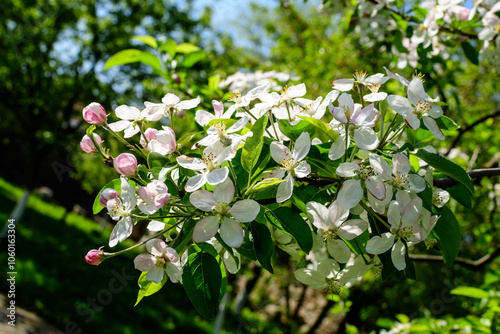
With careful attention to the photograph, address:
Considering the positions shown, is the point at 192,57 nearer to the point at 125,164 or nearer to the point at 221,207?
the point at 125,164

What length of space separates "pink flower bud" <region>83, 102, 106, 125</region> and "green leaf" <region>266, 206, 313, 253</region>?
51 centimetres

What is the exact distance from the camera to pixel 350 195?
0.78 meters

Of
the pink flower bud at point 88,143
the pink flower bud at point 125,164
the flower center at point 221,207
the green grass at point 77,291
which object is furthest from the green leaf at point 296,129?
the green grass at point 77,291

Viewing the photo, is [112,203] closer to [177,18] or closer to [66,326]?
[66,326]

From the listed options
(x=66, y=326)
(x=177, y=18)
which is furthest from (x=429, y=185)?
(x=177, y=18)

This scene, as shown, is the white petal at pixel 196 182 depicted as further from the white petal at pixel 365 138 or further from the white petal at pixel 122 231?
the white petal at pixel 365 138

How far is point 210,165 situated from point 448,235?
1.93ft

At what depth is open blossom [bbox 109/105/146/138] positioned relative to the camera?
97 centimetres

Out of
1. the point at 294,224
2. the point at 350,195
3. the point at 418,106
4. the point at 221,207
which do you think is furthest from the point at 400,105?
the point at 221,207

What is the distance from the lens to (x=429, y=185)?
0.87 meters

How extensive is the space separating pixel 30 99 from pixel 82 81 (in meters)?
1.10

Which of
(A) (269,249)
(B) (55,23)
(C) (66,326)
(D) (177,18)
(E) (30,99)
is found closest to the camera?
(A) (269,249)

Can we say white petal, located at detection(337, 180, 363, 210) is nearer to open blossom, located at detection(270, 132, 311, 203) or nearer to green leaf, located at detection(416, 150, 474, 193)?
open blossom, located at detection(270, 132, 311, 203)

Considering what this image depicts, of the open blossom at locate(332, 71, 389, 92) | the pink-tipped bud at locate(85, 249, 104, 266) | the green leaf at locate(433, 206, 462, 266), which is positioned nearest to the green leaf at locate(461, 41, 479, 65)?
the open blossom at locate(332, 71, 389, 92)
